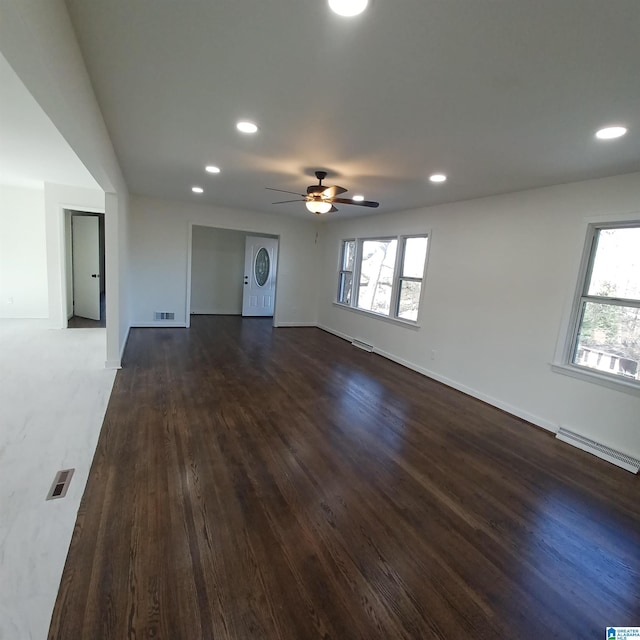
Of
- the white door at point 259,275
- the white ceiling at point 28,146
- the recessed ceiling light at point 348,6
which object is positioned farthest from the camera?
the white door at point 259,275

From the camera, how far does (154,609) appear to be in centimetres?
139

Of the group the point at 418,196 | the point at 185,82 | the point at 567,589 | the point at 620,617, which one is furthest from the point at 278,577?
the point at 418,196

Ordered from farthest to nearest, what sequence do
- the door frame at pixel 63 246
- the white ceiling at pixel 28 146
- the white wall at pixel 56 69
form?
1. the door frame at pixel 63 246
2. the white ceiling at pixel 28 146
3. the white wall at pixel 56 69

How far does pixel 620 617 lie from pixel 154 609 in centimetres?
208

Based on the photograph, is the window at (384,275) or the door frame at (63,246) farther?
the door frame at (63,246)

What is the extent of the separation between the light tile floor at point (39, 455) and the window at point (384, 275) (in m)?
4.22

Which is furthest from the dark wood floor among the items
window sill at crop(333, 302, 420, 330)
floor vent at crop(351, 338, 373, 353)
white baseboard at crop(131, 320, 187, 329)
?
white baseboard at crop(131, 320, 187, 329)

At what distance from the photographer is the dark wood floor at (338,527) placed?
4.68 feet

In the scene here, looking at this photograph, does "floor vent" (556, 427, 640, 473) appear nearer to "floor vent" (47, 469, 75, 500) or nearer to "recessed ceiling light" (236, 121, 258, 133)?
"recessed ceiling light" (236, 121, 258, 133)

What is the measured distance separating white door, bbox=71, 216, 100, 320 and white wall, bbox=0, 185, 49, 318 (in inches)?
19.9

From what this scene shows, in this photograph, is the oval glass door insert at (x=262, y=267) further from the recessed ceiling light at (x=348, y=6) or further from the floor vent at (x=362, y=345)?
the recessed ceiling light at (x=348, y=6)

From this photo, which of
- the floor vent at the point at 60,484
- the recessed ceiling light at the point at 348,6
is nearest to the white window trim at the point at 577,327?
the recessed ceiling light at the point at 348,6

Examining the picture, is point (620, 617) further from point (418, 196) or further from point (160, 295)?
point (160, 295)

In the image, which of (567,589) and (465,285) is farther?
(465,285)
